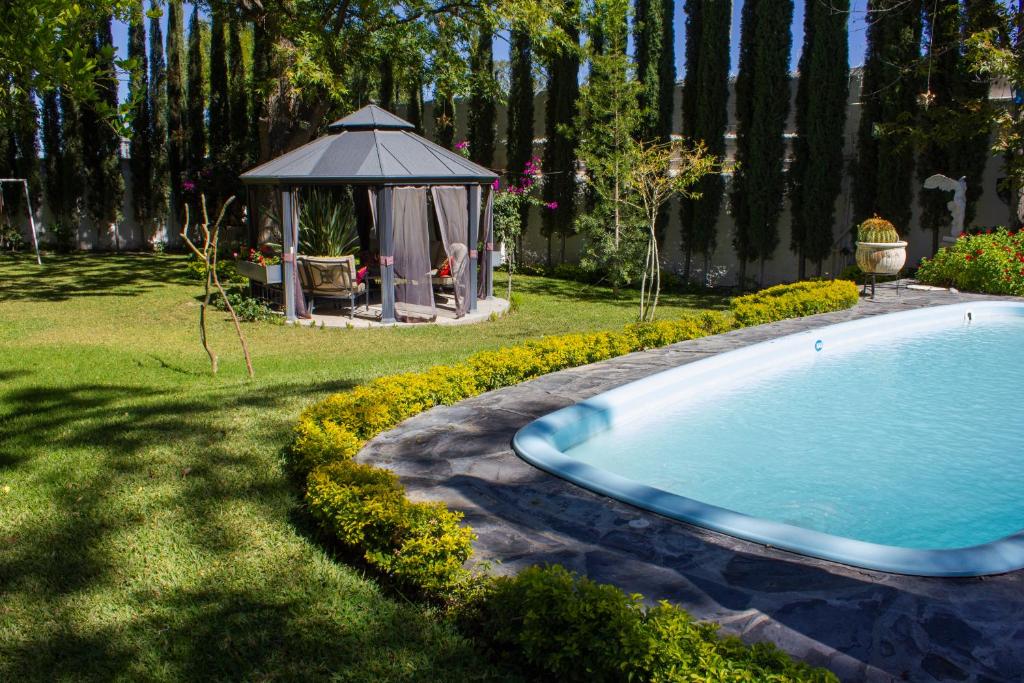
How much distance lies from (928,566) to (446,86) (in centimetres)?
1651

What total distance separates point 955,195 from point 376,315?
10067mm

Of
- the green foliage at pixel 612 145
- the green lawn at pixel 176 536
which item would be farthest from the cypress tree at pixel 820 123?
the green lawn at pixel 176 536

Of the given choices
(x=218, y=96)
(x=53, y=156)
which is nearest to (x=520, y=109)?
(x=218, y=96)

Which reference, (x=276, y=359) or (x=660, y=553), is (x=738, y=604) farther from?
(x=276, y=359)

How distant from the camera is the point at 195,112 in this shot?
1037 inches

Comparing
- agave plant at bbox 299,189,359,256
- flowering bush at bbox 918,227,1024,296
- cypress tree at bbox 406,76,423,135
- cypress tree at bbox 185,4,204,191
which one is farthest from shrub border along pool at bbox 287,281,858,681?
cypress tree at bbox 185,4,204,191

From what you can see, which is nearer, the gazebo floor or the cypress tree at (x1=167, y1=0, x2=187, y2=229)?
the gazebo floor

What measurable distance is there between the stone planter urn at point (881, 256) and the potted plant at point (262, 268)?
917cm

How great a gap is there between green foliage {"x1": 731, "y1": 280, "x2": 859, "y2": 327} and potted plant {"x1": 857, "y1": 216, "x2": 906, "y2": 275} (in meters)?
0.50

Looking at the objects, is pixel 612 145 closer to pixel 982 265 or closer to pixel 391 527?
pixel 982 265

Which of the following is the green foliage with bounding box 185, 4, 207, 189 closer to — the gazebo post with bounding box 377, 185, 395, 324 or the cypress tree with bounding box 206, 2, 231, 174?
the cypress tree with bounding box 206, 2, 231, 174

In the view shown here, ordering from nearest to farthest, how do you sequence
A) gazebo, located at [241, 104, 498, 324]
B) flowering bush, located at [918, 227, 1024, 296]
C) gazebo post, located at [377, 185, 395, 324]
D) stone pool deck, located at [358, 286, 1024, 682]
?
stone pool deck, located at [358, 286, 1024, 682] → gazebo post, located at [377, 185, 395, 324] → gazebo, located at [241, 104, 498, 324] → flowering bush, located at [918, 227, 1024, 296]

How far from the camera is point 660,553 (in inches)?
171

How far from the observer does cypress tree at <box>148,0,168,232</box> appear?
2533 centimetres
